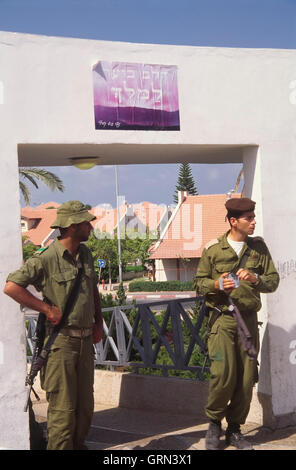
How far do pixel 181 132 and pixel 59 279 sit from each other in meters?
1.88

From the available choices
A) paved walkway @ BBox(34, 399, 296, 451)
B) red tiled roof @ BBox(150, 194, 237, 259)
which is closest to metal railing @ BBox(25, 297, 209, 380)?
paved walkway @ BBox(34, 399, 296, 451)

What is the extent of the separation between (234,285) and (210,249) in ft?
1.51

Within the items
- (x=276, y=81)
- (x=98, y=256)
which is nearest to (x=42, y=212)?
(x=98, y=256)

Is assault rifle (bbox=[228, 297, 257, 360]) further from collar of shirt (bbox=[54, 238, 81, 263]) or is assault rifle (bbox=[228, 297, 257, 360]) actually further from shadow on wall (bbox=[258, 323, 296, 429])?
collar of shirt (bbox=[54, 238, 81, 263])

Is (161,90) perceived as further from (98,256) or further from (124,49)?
(98,256)

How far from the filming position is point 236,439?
16.4 ft

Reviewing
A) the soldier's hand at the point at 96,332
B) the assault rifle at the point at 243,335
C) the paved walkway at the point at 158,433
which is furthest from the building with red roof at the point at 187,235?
the soldier's hand at the point at 96,332

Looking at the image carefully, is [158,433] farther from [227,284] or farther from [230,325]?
[227,284]

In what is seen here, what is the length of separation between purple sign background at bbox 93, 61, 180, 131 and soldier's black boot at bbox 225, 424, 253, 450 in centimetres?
254

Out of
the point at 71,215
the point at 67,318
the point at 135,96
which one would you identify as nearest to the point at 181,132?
the point at 135,96

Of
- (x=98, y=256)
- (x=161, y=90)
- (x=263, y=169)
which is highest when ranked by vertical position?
(x=161, y=90)

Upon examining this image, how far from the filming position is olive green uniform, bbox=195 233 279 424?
16.0 ft

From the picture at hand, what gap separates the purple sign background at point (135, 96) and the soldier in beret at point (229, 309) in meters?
1.08

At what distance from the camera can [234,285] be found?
187 inches
